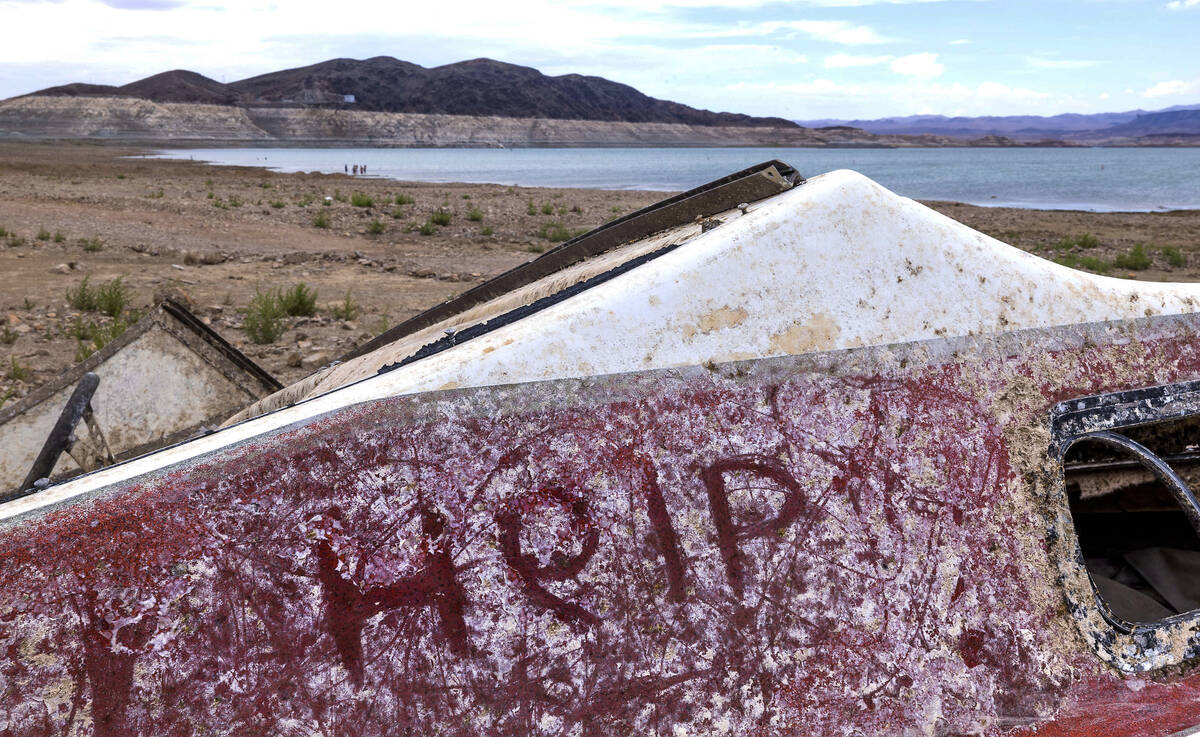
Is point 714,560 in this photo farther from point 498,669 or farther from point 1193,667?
point 1193,667

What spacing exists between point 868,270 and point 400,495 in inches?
40.4

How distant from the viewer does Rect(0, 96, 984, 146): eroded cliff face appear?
105500mm

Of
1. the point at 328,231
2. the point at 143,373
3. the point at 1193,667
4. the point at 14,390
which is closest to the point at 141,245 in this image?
the point at 328,231

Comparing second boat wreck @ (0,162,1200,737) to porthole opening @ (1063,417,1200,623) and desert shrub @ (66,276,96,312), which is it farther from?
desert shrub @ (66,276,96,312)

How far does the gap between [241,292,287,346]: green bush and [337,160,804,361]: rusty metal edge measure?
136 inches

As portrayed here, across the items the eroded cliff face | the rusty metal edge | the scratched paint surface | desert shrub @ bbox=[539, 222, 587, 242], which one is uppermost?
the eroded cliff face

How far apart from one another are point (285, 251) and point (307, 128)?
116070mm

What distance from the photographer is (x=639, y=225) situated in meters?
2.91

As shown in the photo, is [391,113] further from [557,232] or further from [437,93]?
[557,232]

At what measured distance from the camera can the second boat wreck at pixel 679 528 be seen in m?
1.28

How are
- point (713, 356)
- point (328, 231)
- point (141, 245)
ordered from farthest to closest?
point (328, 231) → point (141, 245) → point (713, 356)

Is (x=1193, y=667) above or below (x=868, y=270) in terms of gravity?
below

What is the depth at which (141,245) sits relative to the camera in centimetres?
1070

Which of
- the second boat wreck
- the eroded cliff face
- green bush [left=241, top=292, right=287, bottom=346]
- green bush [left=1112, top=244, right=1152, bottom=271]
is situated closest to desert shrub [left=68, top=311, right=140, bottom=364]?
green bush [left=241, top=292, right=287, bottom=346]
